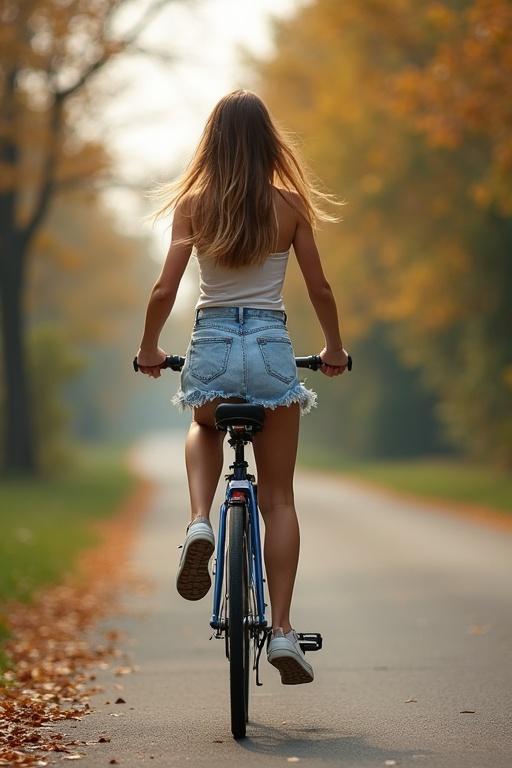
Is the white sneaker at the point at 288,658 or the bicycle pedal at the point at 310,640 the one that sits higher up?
the bicycle pedal at the point at 310,640

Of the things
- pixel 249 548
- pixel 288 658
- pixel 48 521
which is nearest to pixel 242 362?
pixel 249 548

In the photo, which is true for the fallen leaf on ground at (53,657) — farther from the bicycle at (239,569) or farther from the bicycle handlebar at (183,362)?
the bicycle handlebar at (183,362)

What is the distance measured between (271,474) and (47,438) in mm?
25451

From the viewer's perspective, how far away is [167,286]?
510 cm

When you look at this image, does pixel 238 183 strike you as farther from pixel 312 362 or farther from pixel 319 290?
pixel 312 362

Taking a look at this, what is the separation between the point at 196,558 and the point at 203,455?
462 mm

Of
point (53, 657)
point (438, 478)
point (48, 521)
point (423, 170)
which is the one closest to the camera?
point (53, 657)

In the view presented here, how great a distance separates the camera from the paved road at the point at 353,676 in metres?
4.77

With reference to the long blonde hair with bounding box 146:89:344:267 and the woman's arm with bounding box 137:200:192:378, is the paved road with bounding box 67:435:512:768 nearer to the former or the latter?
the woman's arm with bounding box 137:200:192:378

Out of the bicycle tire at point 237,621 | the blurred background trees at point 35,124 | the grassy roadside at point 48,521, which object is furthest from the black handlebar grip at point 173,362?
the blurred background trees at point 35,124

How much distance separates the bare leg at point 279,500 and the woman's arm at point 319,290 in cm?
29

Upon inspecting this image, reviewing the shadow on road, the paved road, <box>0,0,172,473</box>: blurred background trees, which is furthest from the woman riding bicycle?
<box>0,0,172,473</box>: blurred background trees

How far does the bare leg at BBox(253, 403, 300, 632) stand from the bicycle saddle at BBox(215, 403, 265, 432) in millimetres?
171

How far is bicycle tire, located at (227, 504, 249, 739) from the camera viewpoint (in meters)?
4.77
